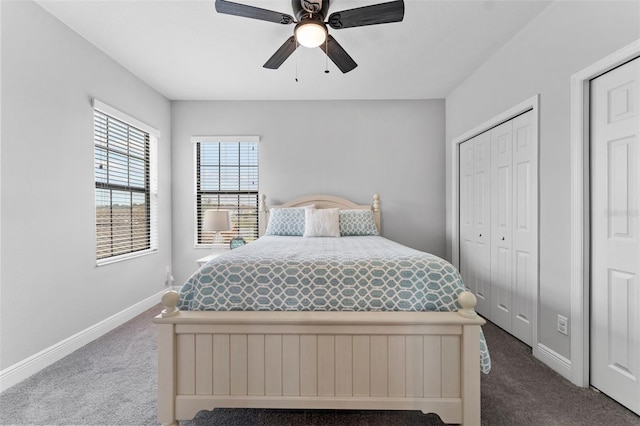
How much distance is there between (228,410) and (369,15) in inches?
94.8

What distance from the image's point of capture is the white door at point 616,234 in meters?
1.56

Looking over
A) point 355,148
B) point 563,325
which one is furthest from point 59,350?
point 563,325

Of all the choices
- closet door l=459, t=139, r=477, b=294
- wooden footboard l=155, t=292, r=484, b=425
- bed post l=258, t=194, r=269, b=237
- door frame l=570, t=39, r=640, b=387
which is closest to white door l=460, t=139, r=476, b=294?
closet door l=459, t=139, r=477, b=294

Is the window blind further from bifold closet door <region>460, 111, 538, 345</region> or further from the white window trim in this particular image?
bifold closet door <region>460, 111, 538, 345</region>

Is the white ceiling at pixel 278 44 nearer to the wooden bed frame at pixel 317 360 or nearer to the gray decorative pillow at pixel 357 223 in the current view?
the gray decorative pillow at pixel 357 223

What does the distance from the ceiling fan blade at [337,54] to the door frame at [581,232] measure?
4.85ft

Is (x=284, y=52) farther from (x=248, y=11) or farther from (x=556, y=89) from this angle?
(x=556, y=89)

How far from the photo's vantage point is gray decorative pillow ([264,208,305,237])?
3296mm

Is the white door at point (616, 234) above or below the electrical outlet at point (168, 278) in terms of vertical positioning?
above

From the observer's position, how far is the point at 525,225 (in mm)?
2365

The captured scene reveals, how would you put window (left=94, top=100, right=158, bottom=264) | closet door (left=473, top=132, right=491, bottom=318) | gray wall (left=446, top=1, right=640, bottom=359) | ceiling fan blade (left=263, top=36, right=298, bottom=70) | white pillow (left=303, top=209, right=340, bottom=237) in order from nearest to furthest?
gray wall (left=446, top=1, right=640, bottom=359)
ceiling fan blade (left=263, top=36, right=298, bottom=70)
window (left=94, top=100, right=158, bottom=264)
closet door (left=473, top=132, right=491, bottom=318)
white pillow (left=303, top=209, right=340, bottom=237)

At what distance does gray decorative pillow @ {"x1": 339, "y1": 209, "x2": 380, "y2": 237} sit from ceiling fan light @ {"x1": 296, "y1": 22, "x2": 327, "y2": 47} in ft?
6.50

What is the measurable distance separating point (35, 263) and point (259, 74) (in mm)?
2481

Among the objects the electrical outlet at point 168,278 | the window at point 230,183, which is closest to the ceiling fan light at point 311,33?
the window at point 230,183
